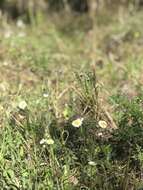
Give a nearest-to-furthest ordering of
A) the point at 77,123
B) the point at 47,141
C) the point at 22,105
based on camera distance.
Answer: the point at 47,141, the point at 77,123, the point at 22,105

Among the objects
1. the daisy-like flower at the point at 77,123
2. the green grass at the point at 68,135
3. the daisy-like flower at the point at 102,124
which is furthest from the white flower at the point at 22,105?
the daisy-like flower at the point at 102,124

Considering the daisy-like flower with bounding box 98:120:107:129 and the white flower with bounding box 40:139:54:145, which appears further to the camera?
the daisy-like flower with bounding box 98:120:107:129

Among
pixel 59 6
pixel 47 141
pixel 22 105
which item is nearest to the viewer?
pixel 47 141

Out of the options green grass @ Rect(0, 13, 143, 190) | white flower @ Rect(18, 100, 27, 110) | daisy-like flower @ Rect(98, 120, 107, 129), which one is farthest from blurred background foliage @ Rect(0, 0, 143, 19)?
daisy-like flower @ Rect(98, 120, 107, 129)

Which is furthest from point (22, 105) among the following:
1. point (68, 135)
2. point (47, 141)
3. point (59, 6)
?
point (59, 6)

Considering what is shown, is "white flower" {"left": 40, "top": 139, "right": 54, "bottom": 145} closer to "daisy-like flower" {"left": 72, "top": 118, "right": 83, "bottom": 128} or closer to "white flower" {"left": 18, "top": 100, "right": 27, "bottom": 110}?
"daisy-like flower" {"left": 72, "top": 118, "right": 83, "bottom": 128}

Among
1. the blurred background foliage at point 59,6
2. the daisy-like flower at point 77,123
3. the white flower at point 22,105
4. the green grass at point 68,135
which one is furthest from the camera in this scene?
the blurred background foliage at point 59,6

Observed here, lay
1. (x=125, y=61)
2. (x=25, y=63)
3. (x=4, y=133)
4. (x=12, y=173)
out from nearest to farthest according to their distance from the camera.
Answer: (x=12, y=173), (x=4, y=133), (x=25, y=63), (x=125, y=61)

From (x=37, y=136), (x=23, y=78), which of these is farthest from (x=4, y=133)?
(x=23, y=78)

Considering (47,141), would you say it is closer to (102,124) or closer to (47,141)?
(47,141)

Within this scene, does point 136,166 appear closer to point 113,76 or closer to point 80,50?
point 113,76

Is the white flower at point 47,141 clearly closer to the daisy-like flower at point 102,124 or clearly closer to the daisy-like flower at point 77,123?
the daisy-like flower at point 77,123
